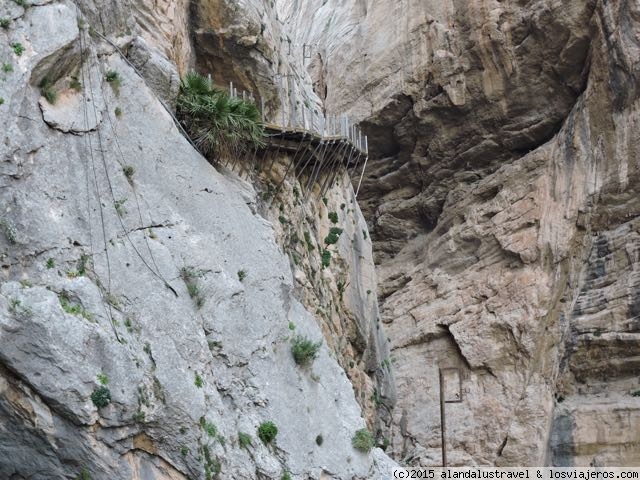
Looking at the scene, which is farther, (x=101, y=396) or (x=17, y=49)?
(x=17, y=49)

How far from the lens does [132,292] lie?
49.1ft

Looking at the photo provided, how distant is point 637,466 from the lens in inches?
1120

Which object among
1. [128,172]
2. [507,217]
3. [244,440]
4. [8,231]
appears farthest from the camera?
[507,217]

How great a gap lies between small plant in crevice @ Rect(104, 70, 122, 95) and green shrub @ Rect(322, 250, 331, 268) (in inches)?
387

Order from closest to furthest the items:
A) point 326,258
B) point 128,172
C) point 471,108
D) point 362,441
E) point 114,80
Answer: point 128,172, point 114,80, point 362,441, point 326,258, point 471,108

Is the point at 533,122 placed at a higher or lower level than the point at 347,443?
higher

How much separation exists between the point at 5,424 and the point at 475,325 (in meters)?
23.6

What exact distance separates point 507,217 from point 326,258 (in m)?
12.2

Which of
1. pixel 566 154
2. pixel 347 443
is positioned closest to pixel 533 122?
pixel 566 154

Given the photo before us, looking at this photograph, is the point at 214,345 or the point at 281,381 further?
the point at 281,381

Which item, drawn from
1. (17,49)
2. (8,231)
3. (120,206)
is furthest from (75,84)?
(8,231)

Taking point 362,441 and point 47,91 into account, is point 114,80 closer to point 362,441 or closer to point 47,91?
point 47,91

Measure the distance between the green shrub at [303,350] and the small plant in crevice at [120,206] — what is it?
15.9 feet

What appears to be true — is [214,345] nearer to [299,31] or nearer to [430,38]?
[430,38]
